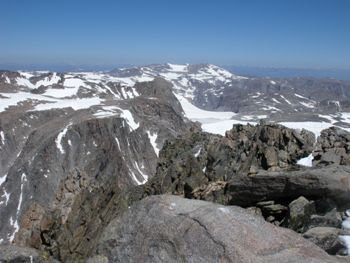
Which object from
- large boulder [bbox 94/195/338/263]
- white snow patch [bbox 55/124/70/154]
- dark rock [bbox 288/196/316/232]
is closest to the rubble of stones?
dark rock [bbox 288/196/316/232]

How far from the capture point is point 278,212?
17.6 m

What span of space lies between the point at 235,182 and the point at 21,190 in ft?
383

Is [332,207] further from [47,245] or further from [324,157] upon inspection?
[47,245]

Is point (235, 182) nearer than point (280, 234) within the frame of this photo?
No

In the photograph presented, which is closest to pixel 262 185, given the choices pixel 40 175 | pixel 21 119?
pixel 40 175

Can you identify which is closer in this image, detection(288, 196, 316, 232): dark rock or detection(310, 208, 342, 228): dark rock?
detection(310, 208, 342, 228): dark rock

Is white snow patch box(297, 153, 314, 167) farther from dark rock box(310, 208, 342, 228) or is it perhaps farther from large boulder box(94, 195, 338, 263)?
large boulder box(94, 195, 338, 263)

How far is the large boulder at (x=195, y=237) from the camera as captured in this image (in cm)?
975

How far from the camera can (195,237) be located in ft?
33.8

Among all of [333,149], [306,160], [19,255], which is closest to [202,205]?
[19,255]

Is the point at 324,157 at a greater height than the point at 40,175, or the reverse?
the point at 324,157

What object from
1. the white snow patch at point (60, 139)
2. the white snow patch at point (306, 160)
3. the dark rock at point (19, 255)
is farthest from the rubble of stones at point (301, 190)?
the white snow patch at point (60, 139)

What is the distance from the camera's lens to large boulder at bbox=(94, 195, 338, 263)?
9750 millimetres

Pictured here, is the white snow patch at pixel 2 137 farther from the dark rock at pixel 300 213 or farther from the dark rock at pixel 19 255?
the dark rock at pixel 300 213
